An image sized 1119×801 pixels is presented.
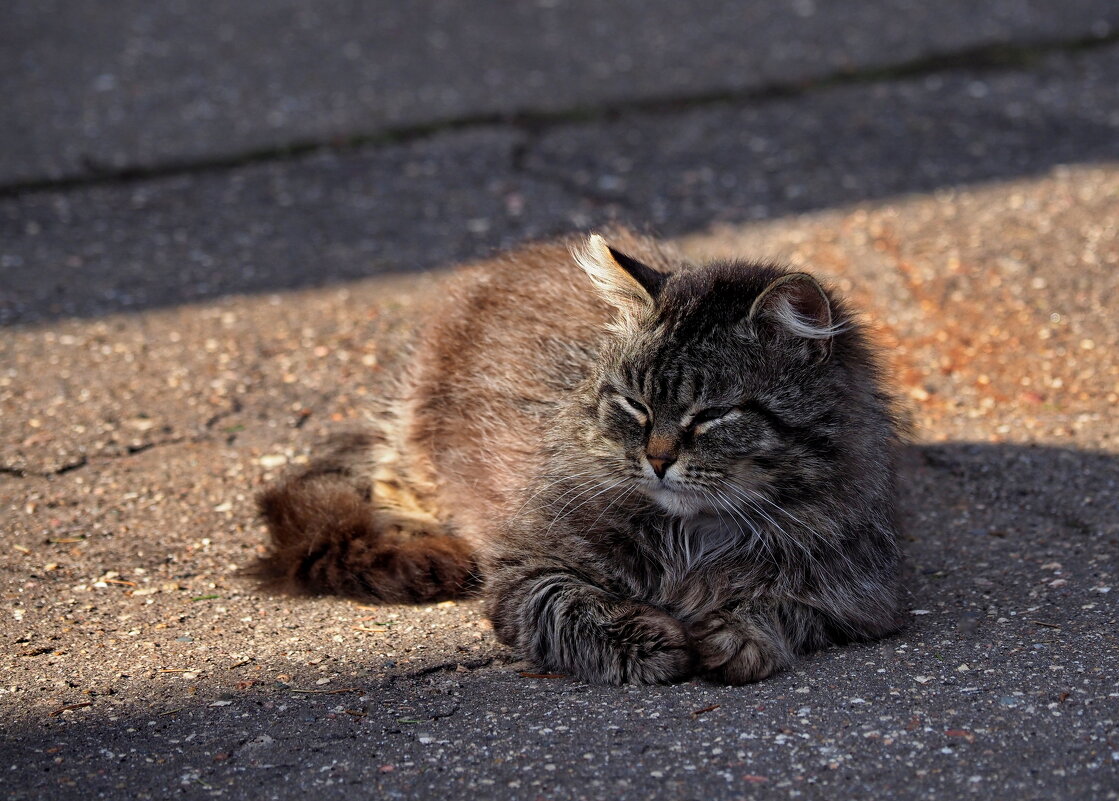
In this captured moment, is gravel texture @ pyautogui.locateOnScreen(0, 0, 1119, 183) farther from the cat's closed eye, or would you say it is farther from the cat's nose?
the cat's nose

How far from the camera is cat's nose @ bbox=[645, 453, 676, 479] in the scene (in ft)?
11.7

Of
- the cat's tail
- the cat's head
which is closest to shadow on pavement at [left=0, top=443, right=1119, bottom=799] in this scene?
the cat's tail

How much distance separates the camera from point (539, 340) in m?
4.46

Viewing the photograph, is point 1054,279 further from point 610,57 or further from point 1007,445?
point 610,57

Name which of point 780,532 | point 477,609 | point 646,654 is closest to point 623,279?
point 780,532

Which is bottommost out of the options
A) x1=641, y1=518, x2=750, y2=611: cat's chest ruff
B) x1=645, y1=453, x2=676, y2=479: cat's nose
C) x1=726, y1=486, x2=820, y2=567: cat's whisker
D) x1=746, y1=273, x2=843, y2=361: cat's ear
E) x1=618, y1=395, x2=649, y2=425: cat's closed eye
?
x1=641, y1=518, x2=750, y2=611: cat's chest ruff

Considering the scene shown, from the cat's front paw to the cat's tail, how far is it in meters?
0.93

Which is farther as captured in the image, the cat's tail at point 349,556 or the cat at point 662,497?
the cat's tail at point 349,556

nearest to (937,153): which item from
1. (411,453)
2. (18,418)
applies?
(411,453)

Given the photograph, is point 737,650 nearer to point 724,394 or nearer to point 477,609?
point 724,394

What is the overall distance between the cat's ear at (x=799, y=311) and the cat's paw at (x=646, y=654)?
0.97 metres

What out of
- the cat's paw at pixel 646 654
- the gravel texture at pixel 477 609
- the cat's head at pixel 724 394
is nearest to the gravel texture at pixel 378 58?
the gravel texture at pixel 477 609

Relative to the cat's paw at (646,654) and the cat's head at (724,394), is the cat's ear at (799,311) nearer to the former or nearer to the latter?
the cat's head at (724,394)

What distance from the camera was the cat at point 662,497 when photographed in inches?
142
